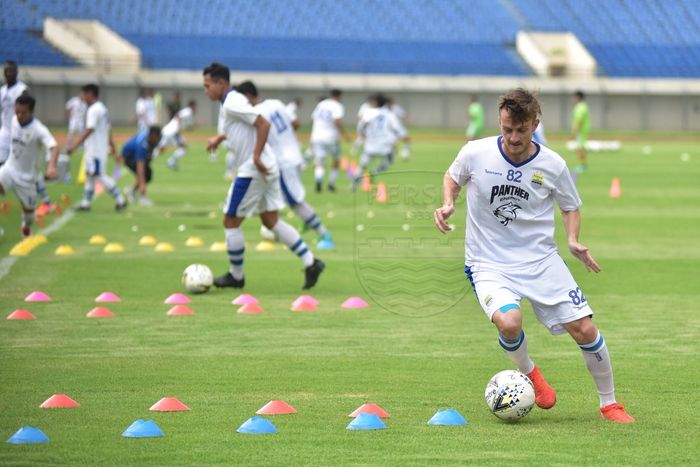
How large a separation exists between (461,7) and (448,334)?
6165cm

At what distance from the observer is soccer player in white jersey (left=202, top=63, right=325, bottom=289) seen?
12.9 m

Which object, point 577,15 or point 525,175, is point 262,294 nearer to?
point 525,175

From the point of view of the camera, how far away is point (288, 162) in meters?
17.2

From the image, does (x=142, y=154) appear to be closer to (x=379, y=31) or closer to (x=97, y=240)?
(x=97, y=240)

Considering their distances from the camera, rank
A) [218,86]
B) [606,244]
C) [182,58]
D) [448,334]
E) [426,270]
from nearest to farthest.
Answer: [448,334] < [218,86] < [426,270] < [606,244] < [182,58]

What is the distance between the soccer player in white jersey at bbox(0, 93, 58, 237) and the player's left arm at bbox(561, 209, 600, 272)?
413 inches

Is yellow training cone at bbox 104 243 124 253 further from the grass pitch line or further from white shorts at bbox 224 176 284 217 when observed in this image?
white shorts at bbox 224 176 284 217

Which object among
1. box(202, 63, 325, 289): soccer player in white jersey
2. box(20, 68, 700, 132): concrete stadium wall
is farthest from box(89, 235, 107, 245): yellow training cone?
box(20, 68, 700, 132): concrete stadium wall

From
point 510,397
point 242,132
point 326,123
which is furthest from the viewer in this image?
point 326,123

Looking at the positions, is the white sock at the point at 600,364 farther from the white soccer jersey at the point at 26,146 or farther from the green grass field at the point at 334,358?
the white soccer jersey at the point at 26,146

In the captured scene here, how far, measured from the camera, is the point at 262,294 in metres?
13.2

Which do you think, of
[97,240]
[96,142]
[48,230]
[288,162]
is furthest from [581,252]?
[96,142]

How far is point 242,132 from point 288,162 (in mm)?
3919

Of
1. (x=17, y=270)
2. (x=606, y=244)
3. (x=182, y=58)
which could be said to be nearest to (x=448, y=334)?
(x=17, y=270)
